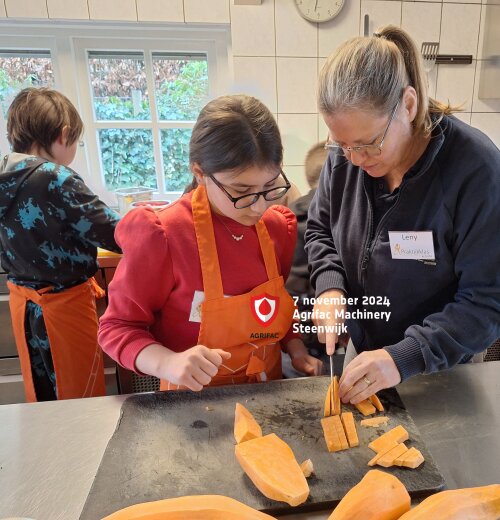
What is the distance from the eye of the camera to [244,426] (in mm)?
762

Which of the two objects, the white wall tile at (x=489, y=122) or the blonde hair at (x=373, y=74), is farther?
the white wall tile at (x=489, y=122)

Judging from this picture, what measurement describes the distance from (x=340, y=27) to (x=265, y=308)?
1.84 m

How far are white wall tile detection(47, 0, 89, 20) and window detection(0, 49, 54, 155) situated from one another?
264 mm

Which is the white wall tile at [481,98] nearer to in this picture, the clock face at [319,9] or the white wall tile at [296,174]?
the clock face at [319,9]

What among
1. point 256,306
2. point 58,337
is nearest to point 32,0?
point 58,337

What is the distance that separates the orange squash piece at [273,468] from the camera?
2.07 feet

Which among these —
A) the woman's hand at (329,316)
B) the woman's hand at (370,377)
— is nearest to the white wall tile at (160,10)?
the woman's hand at (329,316)

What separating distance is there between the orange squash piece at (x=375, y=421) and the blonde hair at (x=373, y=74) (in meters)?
0.58

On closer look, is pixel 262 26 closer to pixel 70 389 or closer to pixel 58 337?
pixel 58 337

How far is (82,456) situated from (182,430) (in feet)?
0.59

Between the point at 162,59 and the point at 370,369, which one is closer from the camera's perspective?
the point at 370,369

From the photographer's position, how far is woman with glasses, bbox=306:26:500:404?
818 millimetres

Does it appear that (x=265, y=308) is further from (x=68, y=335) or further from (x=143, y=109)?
(x=143, y=109)

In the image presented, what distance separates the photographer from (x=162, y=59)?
236 centimetres
